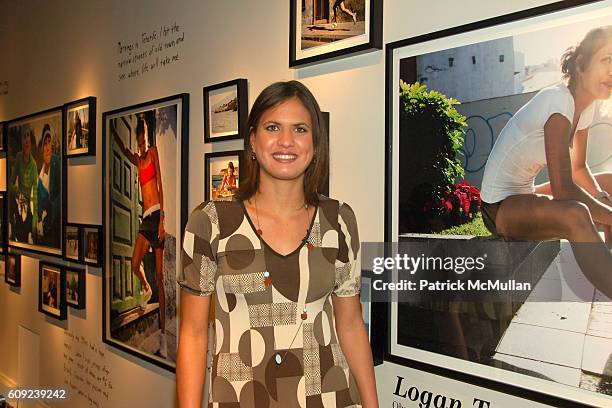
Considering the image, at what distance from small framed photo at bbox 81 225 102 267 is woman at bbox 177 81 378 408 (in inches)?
78.5

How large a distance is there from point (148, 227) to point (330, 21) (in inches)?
56.7

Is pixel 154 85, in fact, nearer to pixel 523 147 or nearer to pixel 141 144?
pixel 141 144

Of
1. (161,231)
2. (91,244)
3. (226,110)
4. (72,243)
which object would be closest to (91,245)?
(91,244)

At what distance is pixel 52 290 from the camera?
373 cm

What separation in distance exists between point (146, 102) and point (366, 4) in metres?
1.43

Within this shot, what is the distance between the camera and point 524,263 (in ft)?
4.66

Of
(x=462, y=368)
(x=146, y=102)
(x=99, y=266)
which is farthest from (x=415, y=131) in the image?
(x=99, y=266)

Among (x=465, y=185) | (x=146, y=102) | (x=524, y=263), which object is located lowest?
(x=524, y=263)

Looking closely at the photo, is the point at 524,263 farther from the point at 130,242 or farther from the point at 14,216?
the point at 14,216

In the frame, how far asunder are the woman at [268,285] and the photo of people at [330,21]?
1.52ft

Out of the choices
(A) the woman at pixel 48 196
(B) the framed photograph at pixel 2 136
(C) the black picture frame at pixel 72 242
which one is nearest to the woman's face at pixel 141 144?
(C) the black picture frame at pixel 72 242

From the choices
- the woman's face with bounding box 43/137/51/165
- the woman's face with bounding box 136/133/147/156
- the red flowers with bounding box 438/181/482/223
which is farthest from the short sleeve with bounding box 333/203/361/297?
the woman's face with bounding box 43/137/51/165

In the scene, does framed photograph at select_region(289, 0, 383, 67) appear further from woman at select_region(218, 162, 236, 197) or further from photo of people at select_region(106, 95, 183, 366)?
photo of people at select_region(106, 95, 183, 366)

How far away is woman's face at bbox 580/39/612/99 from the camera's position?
1268 mm
